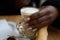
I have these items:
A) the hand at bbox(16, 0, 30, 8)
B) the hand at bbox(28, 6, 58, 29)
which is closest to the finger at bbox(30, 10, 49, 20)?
the hand at bbox(28, 6, 58, 29)

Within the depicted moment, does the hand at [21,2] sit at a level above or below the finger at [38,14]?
below

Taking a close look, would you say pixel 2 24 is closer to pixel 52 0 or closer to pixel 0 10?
pixel 52 0

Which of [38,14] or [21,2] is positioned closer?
[38,14]

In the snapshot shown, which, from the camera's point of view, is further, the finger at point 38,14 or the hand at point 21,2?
the hand at point 21,2

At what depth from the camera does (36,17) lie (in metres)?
0.47

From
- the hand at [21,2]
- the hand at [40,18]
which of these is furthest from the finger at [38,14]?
the hand at [21,2]

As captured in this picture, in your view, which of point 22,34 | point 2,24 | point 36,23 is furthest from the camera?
point 2,24

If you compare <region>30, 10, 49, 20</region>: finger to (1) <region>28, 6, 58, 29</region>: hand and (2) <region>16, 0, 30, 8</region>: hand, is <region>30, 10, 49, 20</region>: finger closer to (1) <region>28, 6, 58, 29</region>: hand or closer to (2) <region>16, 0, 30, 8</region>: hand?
(1) <region>28, 6, 58, 29</region>: hand

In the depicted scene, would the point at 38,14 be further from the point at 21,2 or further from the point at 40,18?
the point at 21,2

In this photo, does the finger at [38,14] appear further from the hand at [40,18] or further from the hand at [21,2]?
the hand at [21,2]

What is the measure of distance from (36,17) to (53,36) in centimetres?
29

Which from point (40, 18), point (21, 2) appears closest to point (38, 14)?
point (40, 18)

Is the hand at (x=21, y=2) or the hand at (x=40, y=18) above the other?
the hand at (x=40, y=18)

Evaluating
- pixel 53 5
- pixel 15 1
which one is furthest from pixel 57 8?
pixel 15 1
